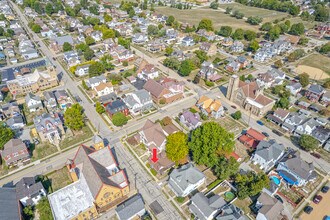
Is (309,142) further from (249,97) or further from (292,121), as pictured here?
(249,97)

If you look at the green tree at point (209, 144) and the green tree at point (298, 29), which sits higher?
the green tree at point (298, 29)

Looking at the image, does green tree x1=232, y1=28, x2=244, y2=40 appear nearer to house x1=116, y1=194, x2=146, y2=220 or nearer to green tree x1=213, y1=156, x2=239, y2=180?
green tree x1=213, y1=156, x2=239, y2=180


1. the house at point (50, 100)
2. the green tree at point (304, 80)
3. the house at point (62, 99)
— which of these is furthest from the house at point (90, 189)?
the green tree at point (304, 80)

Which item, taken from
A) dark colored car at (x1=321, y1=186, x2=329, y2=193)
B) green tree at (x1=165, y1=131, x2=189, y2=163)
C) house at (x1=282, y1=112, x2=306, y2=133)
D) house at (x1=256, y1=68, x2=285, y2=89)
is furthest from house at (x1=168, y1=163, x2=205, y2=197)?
house at (x1=256, y1=68, x2=285, y2=89)

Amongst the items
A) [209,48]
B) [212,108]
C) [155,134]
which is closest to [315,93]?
[212,108]

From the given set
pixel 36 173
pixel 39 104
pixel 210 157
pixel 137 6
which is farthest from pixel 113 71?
pixel 137 6

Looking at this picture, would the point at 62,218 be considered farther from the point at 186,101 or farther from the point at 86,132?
the point at 186,101

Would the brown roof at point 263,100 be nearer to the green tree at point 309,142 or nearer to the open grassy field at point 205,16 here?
the green tree at point 309,142
